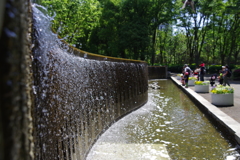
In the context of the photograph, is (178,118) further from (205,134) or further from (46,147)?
(46,147)

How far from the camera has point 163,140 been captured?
684 centimetres

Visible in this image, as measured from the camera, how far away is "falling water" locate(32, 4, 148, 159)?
2.98m

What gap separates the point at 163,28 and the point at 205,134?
48576mm

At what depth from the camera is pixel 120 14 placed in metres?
39.6

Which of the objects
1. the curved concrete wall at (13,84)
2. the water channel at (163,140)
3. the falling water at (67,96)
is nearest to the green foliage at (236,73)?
the water channel at (163,140)

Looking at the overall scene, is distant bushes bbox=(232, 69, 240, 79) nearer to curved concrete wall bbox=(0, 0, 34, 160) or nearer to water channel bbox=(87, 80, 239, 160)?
water channel bbox=(87, 80, 239, 160)

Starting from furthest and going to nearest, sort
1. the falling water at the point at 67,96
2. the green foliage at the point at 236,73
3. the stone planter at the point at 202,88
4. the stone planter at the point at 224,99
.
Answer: the green foliage at the point at 236,73, the stone planter at the point at 202,88, the stone planter at the point at 224,99, the falling water at the point at 67,96

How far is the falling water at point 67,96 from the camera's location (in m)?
2.98

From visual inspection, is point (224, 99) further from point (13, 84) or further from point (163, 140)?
point (13, 84)

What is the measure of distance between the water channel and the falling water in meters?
0.41

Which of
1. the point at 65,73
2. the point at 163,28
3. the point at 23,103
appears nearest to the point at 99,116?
the point at 65,73

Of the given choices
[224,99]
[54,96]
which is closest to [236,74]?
[224,99]

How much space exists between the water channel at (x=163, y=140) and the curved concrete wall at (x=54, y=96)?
40 cm

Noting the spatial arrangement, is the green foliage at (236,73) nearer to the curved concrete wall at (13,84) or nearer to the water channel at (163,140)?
the water channel at (163,140)
